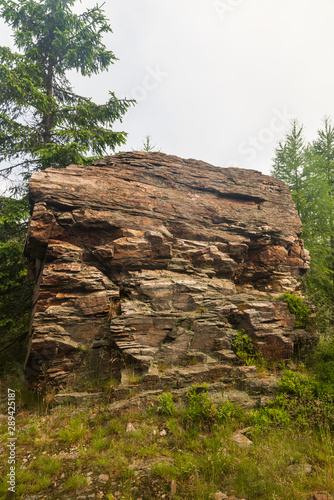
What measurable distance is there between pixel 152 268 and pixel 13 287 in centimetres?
665

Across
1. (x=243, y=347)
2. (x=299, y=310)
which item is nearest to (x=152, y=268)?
(x=243, y=347)

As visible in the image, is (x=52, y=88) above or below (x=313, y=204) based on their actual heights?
above

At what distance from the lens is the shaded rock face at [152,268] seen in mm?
7527

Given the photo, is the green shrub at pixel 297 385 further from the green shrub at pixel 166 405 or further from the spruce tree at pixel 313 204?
the spruce tree at pixel 313 204

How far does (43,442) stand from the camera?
215 inches

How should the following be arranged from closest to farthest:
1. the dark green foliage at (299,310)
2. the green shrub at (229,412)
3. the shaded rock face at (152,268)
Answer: the green shrub at (229,412) → the shaded rock face at (152,268) → the dark green foliage at (299,310)

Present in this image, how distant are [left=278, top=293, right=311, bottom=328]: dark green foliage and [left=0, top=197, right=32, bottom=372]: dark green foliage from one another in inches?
412

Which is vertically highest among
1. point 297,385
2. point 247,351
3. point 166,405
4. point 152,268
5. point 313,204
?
point 313,204

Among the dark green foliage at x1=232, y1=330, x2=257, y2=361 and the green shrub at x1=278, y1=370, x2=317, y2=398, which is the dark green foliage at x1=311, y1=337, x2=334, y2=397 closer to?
the green shrub at x1=278, y1=370, x2=317, y2=398

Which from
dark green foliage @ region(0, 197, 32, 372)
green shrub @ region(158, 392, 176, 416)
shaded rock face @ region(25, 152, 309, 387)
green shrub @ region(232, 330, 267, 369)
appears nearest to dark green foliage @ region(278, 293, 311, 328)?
shaded rock face @ region(25, 152, 309, 387)

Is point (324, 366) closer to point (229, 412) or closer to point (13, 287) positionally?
point (229, 412)

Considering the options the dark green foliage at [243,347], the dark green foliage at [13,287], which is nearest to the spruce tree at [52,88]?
the dark green foliage at [13,287]

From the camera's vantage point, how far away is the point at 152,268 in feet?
30.2

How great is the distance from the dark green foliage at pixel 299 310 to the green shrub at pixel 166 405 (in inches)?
207
